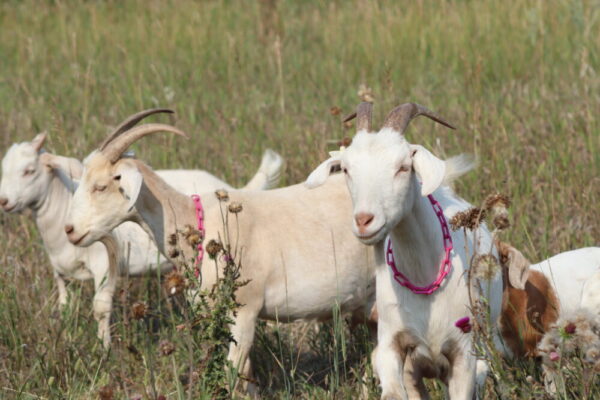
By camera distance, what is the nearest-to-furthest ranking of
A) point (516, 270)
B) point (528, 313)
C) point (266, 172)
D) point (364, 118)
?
point (364, 118) < point (516, 270) < point (528, 313) < point (266, 172)

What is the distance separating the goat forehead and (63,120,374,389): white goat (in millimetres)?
1293

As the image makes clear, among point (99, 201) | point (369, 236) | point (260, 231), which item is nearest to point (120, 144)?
point (99, 201)

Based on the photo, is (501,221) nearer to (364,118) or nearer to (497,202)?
(497,202)

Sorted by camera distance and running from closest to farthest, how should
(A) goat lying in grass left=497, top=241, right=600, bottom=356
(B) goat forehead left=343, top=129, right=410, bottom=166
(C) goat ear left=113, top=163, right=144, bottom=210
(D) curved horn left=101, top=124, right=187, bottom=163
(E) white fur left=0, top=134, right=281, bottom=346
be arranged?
(B) goat forehead left=343, top=129, right=410, bottom=166
(A) goat lying in grass left=497, top=241, right=600, bottom=356
(C) goat ear left=113, top=163, right=144, bottom=210
(D) curved horn left=101, top=124, right=187, bottom=163
(E) white fur left=0, top=134, right=281, bottom=346

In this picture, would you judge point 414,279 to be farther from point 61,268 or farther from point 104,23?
point 104,23

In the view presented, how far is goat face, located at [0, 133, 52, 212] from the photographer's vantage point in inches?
243

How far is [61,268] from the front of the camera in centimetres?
603

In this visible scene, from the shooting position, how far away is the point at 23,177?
20.4ft

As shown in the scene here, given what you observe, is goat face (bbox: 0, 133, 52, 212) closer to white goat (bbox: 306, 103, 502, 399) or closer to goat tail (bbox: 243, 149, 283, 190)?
goat tail (bbox: 243, 149, 283, 190)

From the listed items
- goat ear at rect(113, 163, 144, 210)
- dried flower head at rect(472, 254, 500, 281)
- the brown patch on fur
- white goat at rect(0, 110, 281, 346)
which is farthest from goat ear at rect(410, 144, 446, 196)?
white goat at rect(0, 110, 281, 346)

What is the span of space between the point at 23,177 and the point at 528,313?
10.9ft

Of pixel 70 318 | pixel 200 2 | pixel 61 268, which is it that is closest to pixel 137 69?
pixel 200 2

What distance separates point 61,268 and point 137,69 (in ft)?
13.7

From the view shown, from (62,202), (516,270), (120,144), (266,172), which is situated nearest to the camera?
(516,270)
